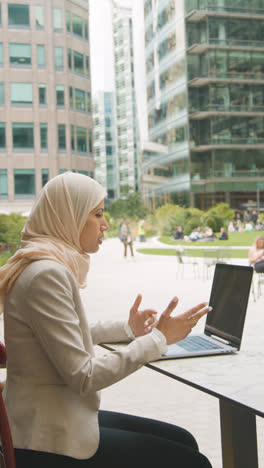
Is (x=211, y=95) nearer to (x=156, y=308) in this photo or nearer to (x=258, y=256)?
(x=258, y=256)

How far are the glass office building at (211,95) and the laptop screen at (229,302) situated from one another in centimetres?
3542

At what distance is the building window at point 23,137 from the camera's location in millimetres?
41625

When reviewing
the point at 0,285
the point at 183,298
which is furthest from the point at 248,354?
the point at 183,298

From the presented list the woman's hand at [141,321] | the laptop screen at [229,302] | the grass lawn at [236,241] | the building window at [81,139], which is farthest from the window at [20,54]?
the woman's hand at [141,321]

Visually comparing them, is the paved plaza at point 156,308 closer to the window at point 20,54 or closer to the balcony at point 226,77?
the balcony at point 226,77

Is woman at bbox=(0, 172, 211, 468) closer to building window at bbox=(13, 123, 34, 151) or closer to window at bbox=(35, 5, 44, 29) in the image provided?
building window at bbox=(13, 123, 34, 151)

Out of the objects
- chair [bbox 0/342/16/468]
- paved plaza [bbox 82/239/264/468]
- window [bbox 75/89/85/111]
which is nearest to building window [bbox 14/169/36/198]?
window [bbox 75/89/85/111]

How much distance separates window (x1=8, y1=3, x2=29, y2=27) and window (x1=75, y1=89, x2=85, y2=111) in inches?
238

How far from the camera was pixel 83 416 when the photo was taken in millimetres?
1721

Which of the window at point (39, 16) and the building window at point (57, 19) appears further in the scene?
the building window at point (57, 19)

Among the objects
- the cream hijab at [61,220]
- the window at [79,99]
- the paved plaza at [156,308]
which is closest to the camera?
the cream hijab at [61,220]

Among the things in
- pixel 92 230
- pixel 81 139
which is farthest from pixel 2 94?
pixel 92 230

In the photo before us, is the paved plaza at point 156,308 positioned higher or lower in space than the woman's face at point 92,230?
lower

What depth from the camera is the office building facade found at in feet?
136
